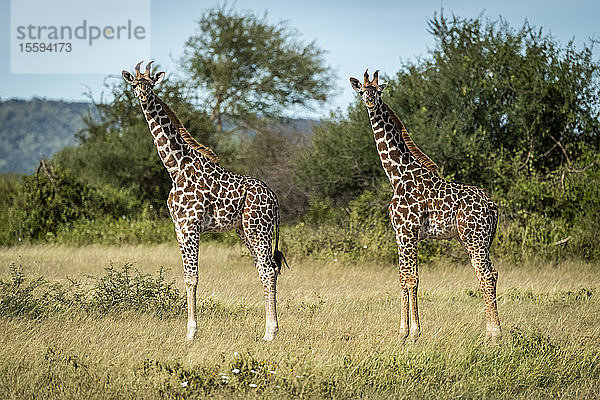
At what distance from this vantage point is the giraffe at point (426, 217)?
774 centimetres

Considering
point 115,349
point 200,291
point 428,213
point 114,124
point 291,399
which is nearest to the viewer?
point 291,399

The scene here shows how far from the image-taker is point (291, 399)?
617 centimetres

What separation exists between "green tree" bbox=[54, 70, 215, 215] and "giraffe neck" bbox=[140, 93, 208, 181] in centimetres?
1304

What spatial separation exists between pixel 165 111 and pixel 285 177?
14.4 meters

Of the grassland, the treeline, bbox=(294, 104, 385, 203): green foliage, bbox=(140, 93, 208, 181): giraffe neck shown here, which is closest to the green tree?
the treeline

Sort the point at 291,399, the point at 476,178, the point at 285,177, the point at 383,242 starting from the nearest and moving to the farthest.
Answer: the point at 291,399 → the point at 383,242 → the point at 476,178 → the point at 285,177

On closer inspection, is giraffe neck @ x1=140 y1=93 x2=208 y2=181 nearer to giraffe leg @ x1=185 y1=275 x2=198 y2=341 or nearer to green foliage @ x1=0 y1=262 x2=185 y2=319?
giraffe leg @ x1=185 y1=275 x2=198 y2=341

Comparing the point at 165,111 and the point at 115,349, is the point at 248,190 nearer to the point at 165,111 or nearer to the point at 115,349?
the point at 165,111

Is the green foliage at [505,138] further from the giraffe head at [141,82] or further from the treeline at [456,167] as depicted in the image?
the giraffe head at [141,82]

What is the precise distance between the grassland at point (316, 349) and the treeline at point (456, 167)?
335cm

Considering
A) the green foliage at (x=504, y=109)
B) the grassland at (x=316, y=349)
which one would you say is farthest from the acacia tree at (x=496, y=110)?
the grassland at (x=316, y=349)

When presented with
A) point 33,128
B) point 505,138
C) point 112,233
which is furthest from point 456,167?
point 33,128

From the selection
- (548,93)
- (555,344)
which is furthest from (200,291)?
(548,93)

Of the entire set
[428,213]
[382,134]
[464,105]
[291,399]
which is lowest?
[291,399]
